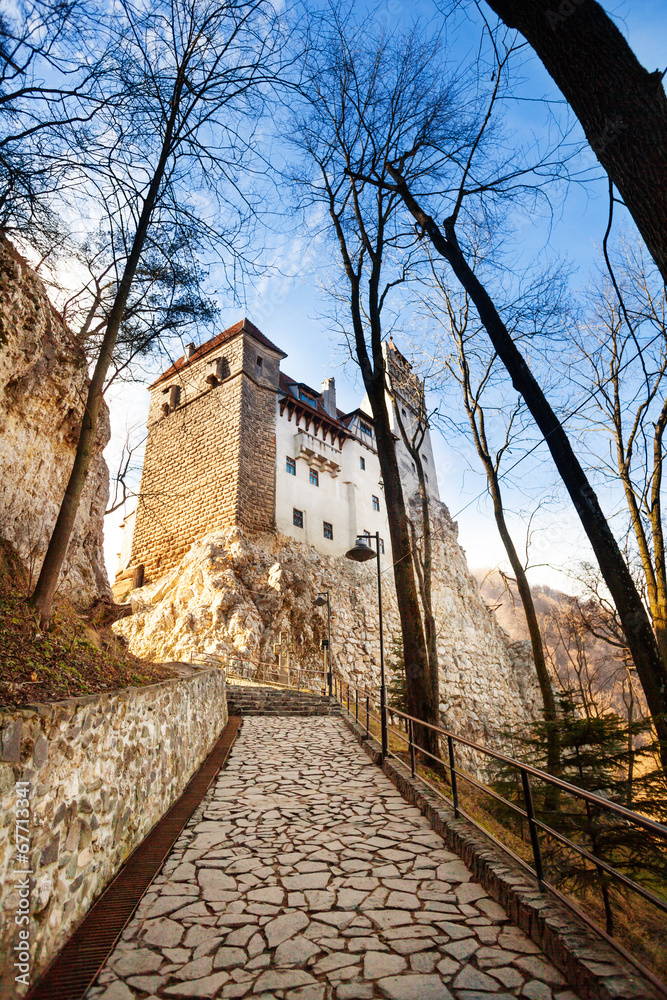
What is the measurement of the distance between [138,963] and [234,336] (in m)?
26.3

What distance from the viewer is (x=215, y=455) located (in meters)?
24.1

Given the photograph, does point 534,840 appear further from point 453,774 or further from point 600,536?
point 600,536

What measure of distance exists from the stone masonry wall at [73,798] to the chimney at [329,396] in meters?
28.4

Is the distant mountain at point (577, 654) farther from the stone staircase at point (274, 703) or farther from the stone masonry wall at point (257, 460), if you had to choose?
the stone masonry wall at point (257, 460)

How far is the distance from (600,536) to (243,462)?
2022 centimetres

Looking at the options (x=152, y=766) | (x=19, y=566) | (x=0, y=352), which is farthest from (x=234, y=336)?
(x=152, y=766)

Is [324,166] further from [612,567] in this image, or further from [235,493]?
[235,493]

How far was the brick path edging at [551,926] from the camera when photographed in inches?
77.5

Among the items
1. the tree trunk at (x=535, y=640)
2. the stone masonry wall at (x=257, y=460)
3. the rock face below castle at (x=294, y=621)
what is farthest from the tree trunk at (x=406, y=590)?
the stone masonry wall at (x=257, y=460)

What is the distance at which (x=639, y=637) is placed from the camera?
405 centimetres

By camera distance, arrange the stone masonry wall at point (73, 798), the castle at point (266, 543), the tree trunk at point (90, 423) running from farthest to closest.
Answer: the castle at point (266, 543)
the tree trunk at point (90, 423)
the stone masonry wall at point (73, 798)

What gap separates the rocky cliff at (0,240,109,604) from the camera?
6.39 metres

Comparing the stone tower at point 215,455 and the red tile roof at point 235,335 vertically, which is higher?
the red tile roof at point 235,335

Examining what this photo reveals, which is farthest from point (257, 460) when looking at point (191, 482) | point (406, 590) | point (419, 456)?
point (406, 590)
